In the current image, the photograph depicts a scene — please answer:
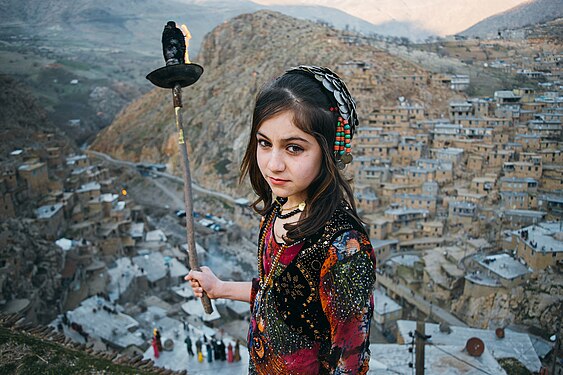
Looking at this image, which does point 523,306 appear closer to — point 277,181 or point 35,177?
point 277,181

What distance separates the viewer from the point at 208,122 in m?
37.2

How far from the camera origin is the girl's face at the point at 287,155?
133 cm

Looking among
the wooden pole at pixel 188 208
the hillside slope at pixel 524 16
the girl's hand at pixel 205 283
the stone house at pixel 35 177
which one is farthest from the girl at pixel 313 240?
the stone house at pixel 35 177

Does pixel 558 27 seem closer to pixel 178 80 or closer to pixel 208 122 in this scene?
pixel 178 80

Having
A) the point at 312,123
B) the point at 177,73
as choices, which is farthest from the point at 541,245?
the point at 312,123

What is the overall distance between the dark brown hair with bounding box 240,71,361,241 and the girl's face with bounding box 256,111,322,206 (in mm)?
21

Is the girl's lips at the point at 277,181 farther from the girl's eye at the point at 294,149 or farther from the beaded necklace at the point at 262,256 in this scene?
the beaded necklace at the point at 262,256

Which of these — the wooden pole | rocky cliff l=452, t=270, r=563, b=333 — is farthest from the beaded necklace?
rocky cliff l=452, t=270, r=563, b=333

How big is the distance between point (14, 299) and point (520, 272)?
1454 cm

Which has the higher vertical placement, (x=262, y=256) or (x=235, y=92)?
(x=262, y=256)

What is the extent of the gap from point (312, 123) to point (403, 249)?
746 inches

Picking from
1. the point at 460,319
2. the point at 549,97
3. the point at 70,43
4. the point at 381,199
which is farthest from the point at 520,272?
the point at 70,43

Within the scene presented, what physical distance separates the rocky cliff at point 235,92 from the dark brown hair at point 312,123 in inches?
1097

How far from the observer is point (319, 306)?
1304 mm
